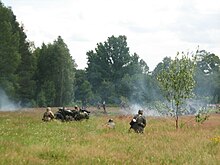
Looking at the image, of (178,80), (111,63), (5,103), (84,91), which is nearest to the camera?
(178,80)

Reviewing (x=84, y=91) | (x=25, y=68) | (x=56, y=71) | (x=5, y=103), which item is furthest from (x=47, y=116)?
(x=84, y=91)

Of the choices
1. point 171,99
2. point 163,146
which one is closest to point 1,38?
point 171,99

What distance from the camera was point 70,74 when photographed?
299 ft

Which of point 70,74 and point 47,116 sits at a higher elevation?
point 70,74

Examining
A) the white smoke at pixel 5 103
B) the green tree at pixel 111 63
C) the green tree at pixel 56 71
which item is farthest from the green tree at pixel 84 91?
the white smoke at pixel 5 103

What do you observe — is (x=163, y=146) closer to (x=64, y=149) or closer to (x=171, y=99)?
(x=64, y=149)

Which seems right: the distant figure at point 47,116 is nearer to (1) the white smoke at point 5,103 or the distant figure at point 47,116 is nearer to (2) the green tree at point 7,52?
(2) the green tree at point 7,52

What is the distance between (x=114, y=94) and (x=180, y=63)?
8693 cm

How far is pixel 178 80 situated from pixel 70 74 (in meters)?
59.2

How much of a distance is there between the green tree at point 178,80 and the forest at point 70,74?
1.14 m

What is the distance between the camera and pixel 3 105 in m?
72.9

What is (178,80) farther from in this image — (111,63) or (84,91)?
(111,63)

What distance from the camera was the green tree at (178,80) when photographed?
33.3 meters

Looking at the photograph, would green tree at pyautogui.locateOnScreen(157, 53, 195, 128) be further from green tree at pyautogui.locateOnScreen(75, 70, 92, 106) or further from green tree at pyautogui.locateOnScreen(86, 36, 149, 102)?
green tree at pyautogui.locateOnScreen(86, 36, 149, 102)
